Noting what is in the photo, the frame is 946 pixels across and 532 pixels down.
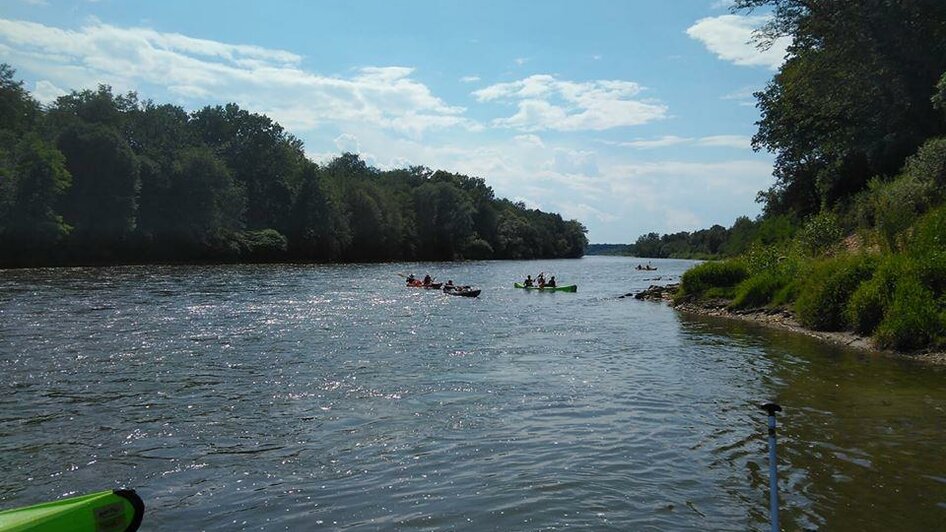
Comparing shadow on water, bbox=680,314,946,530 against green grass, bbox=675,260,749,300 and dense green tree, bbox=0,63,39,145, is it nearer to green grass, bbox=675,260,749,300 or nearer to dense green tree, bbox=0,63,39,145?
green grass, bbox=675,260,749,300

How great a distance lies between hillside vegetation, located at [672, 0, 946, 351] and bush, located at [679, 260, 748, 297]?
6cm

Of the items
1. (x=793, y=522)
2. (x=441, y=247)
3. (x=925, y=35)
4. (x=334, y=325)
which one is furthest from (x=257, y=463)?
(x=441, y=247)

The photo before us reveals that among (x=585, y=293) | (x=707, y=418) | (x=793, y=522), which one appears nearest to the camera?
(x=793, y=522)

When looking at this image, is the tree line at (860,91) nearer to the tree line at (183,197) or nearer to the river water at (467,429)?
the river water at (467,429)

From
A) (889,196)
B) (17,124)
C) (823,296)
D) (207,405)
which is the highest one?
(17,124)

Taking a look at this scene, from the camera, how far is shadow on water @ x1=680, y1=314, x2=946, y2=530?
695 centimetres

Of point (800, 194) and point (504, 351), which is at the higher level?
point (800, 194)

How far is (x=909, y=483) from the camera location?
7.67 metres

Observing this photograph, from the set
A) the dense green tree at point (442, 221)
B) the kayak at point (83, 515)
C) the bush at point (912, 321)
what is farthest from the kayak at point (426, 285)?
the dense green tree at point (442, 221)

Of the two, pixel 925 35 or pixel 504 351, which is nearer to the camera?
pixel 504 351

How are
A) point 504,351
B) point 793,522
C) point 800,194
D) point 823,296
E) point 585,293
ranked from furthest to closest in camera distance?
point 585,293 → point 800,194 → point 823,296 → point 504,351 → point 793,522

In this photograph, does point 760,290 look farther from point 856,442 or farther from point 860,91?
point 856,442

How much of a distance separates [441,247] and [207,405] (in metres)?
109

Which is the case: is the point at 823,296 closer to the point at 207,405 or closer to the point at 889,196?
the point at 889,196
